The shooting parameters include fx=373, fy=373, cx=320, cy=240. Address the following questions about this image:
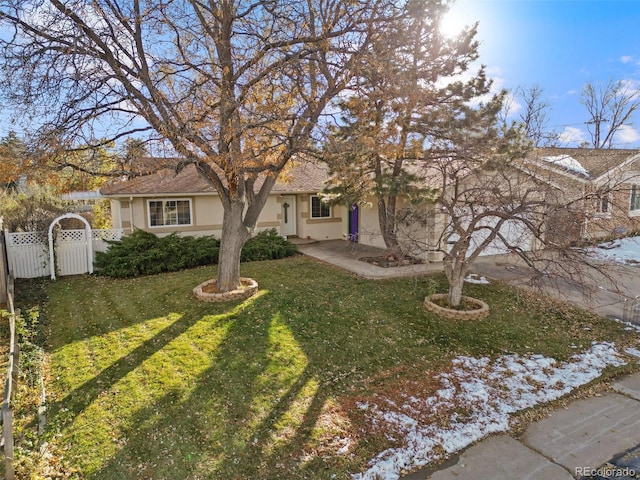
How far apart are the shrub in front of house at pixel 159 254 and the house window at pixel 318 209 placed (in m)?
→ 3.99

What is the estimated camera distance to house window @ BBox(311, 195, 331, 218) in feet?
54.3

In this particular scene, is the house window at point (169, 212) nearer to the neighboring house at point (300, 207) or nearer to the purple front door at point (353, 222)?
the neighboring house at point (300, 207)

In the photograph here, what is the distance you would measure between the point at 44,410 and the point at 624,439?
6.75 m

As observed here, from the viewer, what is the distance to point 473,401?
195 inches

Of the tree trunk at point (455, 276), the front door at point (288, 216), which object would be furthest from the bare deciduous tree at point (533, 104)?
the tree trunk at point (455, 276)

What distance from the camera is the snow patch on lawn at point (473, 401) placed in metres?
3.97

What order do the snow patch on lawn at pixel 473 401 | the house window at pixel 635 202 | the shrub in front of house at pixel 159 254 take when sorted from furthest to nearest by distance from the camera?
the house window at pixel 635 202 → the shrub in front of house at pixel 159 254 → the snow patch on lawn at pixel 473 401

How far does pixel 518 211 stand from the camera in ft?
21.4

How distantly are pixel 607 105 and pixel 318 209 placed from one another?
28.5 meters

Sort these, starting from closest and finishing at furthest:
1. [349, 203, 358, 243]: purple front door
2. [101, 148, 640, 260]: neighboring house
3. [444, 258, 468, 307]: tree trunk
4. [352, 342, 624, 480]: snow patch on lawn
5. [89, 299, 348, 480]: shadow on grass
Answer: [89, 299, 348, 480]: shadow on grass < [352, 342, 624, 480]: snow patch on lawn < [444, 258, 468, 307]: tree trunk < [101, 148, 640, 260]: neighboring house < [349, 203, 358, 243]: purple front door

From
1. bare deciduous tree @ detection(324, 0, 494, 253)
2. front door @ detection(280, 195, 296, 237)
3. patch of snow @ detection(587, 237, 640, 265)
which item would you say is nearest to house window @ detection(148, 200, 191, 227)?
front door @ detection(280, 195, 296, 237)

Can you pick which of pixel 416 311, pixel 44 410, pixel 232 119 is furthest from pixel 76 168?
pixel 416 311

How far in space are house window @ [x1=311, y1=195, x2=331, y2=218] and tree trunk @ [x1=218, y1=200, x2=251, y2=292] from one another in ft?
26.9

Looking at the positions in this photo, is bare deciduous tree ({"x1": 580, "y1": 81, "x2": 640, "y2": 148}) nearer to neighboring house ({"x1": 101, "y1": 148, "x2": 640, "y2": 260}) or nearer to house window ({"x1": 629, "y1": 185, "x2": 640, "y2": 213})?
house window ({"x1": 629, "y1": 185, "x2": 640, "y2": 213})
